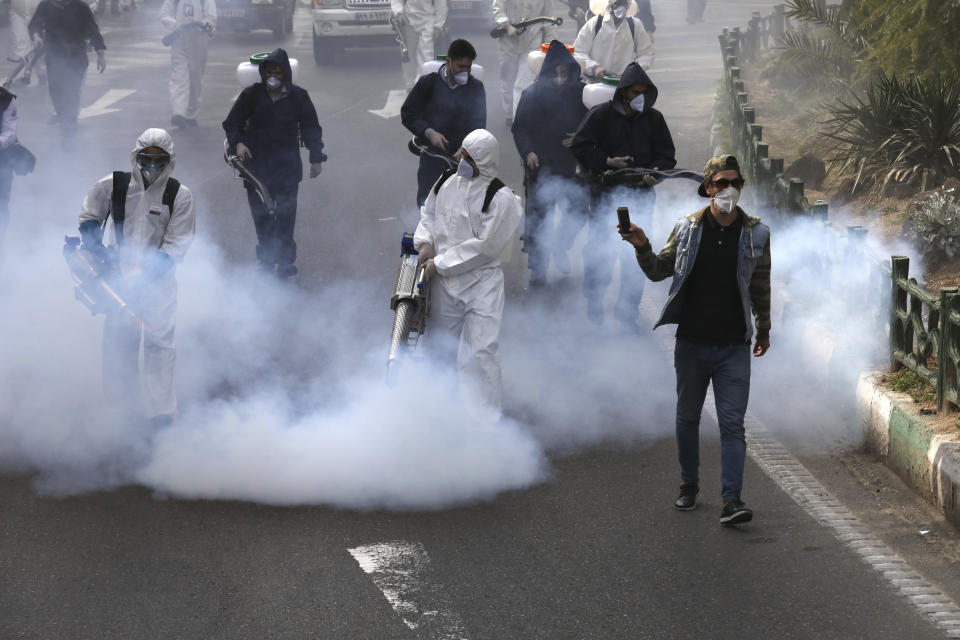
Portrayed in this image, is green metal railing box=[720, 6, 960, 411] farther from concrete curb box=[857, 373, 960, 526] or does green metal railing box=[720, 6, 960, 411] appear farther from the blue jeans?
the blue jeans

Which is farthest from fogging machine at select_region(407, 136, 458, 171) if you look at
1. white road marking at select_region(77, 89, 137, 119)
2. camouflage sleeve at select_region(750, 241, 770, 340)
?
white road marking at select_region(77, 89, 137, 119)

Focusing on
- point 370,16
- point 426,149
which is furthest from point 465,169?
point 370,16

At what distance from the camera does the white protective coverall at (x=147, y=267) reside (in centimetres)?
712

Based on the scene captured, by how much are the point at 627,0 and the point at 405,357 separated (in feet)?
22.7

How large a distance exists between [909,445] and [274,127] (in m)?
5.21

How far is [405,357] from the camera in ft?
23.0

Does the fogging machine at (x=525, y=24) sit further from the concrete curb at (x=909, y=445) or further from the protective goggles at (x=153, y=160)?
the concrete curb at (x=909, y=445)

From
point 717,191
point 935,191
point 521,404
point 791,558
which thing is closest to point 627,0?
point 935,191

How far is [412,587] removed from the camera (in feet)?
Result: 18.0

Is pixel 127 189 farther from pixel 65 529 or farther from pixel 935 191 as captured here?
pixel 935 191

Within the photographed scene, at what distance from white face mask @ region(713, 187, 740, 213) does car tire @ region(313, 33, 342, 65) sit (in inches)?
682

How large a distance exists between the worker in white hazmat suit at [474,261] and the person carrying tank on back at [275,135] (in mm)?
3111

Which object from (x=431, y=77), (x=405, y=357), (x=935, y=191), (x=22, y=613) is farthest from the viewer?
(x=935, y=191)

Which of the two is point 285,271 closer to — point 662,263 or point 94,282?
point 94,282
